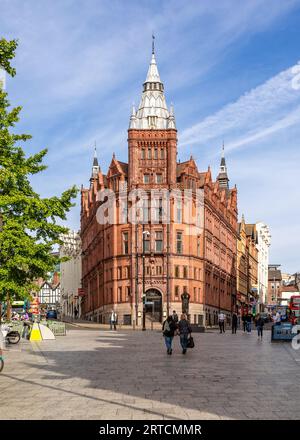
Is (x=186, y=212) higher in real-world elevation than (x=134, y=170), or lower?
lower

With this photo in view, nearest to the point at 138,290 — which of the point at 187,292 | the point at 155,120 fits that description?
the point at 187,292

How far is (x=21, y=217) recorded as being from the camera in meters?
29.0

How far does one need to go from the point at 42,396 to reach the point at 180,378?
508cm

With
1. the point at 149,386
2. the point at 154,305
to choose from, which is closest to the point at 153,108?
the point at 154,305

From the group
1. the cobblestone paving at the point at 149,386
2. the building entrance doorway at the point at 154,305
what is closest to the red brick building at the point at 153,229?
the building entrance doorway at the point at 154,305

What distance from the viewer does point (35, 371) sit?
802 inches

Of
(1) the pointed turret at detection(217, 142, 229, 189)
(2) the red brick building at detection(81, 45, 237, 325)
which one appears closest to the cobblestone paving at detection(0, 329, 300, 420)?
(2) the red brick building at detection(81, 45, 237, 325)

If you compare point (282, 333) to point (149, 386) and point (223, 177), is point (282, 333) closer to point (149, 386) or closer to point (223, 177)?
point (149, 386)

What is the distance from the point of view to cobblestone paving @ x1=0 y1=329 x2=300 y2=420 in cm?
1237

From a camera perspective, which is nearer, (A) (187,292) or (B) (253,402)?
(B) (253,402)

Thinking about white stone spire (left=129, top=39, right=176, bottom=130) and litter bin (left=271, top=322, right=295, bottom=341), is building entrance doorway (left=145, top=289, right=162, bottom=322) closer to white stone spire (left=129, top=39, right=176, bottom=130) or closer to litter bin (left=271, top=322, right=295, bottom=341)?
white stone spire (left=129, top=39, right=176, bottom=130)

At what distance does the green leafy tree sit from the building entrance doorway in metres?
43.1

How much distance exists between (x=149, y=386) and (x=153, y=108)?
67383 mm

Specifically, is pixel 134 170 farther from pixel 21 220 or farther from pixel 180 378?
pixel 180 378
